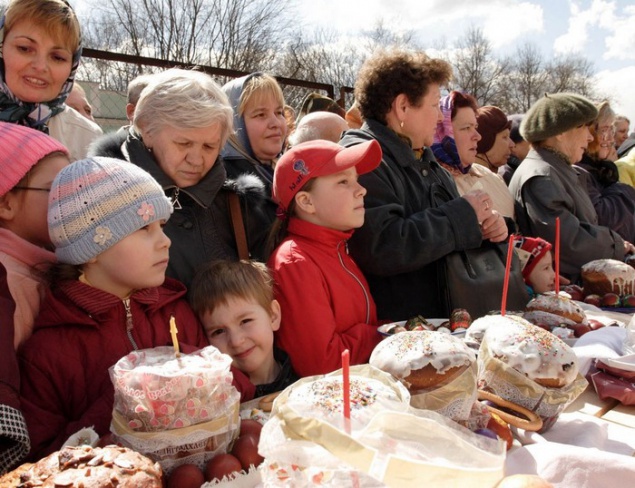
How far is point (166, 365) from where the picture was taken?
3.52ft

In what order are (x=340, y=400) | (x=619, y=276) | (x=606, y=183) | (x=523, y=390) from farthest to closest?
1. (x=606, y=183)
2. (x=619, y=276)
3. (x=523, y=390)
4. (x=340, y=400)

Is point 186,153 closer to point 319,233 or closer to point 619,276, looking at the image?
point 319,233

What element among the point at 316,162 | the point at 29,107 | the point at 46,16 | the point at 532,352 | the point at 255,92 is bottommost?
the point at 532,352

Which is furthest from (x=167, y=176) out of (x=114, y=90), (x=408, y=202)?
(x=114, y=90)

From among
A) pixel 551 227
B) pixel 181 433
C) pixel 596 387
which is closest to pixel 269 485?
pixel 181 433

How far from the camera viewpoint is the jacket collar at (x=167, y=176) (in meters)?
1.83

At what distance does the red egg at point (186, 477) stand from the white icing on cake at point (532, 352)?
79 centimetres

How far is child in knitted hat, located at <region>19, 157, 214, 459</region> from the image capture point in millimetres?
1298

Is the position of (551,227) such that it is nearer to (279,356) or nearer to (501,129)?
(501,129)

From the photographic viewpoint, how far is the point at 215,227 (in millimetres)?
2027

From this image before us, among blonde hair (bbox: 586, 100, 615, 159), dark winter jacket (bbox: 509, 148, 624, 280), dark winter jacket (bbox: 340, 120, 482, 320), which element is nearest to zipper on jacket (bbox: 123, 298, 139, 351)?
dark winter jacket (bbox: 340, 120, 482, 320)

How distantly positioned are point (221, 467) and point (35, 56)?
1.86 metres

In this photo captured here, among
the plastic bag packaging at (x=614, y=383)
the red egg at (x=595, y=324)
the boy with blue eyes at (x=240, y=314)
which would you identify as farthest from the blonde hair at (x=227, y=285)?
the red egg at (x=595, y=324)

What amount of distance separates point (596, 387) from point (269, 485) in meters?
1.22
